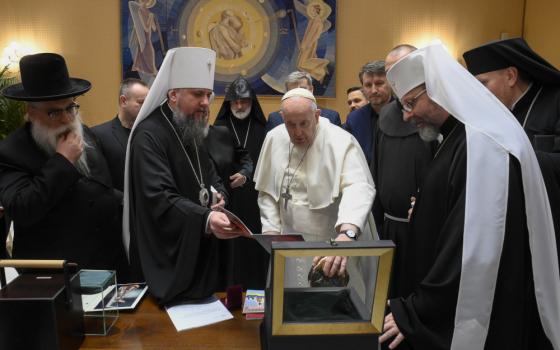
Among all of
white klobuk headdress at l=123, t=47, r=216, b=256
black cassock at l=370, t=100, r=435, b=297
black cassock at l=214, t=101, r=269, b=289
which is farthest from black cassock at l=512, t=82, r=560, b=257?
black cassock at l=214, t=101, r=269, b=289

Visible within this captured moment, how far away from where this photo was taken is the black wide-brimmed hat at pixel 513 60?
8.36 feet

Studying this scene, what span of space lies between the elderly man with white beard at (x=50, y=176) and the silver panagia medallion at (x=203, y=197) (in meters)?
0.52

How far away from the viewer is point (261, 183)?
3.02m

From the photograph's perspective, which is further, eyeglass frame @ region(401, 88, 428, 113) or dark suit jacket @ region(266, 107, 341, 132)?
dark suit jacket @ region(266, 107, 341, 132)

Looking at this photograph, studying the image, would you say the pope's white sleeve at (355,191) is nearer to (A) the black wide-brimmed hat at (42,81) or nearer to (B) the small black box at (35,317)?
(B) the small black box at (35,317)

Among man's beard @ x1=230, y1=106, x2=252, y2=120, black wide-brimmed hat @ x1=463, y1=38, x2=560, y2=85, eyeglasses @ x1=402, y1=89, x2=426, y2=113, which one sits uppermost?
black wide-brimmed hat @ x1=463, y1=38, x2=560, y2=85

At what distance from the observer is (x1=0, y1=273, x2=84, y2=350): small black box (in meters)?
1.62

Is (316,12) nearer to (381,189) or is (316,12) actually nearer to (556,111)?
(381,189)

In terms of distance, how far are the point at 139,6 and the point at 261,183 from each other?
5.35 m

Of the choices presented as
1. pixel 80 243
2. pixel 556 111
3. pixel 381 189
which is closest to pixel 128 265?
pixel 80 243

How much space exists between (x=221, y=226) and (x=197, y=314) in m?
0.40

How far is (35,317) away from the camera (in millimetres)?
1633

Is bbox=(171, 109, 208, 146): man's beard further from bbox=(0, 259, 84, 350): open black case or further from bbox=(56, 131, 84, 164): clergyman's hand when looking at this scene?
bbox=(0, 259, 84, 350): open black case

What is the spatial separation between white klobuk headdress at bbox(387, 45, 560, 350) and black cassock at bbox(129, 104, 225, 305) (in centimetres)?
113
